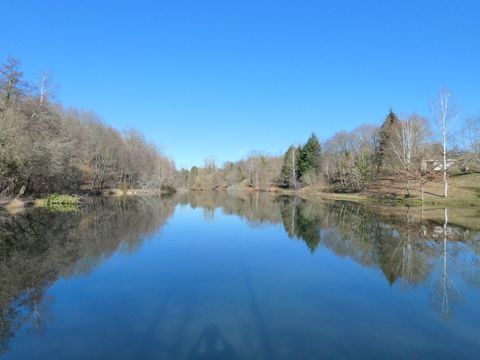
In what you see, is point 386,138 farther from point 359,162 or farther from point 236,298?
point 236,298

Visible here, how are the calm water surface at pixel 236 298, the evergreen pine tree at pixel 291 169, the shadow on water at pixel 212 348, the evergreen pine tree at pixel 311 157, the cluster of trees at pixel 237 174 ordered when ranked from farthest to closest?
the cluster of trees at pixel 237 174, the evergreen pine tree at pixel 291 169, the evergreen pine tree at pixel 311 157, the calm water surface at pixel 236 298, the shadow on water at pixel 212 348

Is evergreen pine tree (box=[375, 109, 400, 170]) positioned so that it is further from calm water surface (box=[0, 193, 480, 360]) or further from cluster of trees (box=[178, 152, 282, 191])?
cluster of trees (box=[178, 152, 282, 191])

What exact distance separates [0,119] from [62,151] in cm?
671

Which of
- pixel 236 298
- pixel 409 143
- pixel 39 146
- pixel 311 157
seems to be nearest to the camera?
pixel 236 298

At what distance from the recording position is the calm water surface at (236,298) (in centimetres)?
618

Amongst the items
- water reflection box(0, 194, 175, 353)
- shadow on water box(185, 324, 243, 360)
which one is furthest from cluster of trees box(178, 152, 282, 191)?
shadow on water box(185, 324, 243, 360)

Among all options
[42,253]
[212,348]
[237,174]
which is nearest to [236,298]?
[212,348]

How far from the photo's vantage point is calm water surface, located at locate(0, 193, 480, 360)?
20.3ft

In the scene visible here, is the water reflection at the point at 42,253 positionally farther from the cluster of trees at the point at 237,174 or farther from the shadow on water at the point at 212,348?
the cluster of trees at the point at 237,174

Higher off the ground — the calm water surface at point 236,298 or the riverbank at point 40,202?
the riverbank at point 40,202

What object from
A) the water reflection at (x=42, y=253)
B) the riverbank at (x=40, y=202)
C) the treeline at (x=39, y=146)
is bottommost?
the water reflection at (x=42, y=253)

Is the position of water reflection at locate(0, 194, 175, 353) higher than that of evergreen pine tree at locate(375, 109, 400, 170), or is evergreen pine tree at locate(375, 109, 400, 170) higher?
evergreen pine tree at locate(375, 109, 400, 170)

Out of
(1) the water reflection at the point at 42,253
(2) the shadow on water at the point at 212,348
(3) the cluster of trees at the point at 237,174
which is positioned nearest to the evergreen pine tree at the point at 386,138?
(1) the water reflection at the point at 42,253

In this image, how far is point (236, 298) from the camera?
881 centimetres
